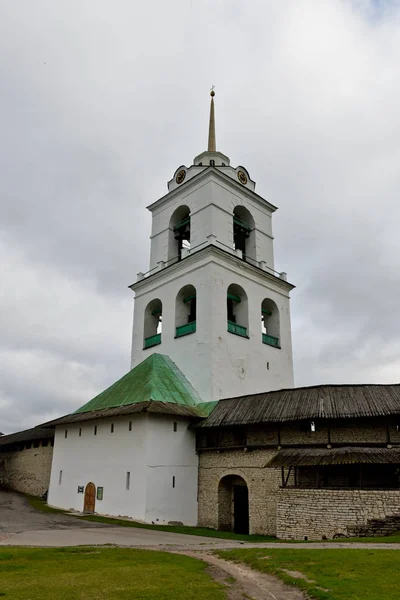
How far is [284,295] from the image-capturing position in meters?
26.7

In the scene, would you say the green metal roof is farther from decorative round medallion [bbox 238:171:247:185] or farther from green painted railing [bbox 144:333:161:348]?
decorative round medallion [bbox 238:171:247:185]

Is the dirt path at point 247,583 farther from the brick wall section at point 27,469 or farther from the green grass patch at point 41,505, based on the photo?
the brick wall section at point 27,469

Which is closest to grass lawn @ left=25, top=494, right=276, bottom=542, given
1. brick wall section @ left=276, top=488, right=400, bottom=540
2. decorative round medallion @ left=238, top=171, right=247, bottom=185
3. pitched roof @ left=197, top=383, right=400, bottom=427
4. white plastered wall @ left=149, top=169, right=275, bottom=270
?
brick wall section @ left=276, top=488, right=400, bottom=540

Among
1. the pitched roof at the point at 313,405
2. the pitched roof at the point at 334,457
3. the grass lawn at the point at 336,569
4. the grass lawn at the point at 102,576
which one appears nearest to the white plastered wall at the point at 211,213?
the pitched roof at the point at 313,405

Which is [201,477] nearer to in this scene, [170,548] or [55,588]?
[170,548]

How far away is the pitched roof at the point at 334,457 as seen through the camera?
46.2ft

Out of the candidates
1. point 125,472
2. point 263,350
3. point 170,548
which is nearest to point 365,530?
point 170,548

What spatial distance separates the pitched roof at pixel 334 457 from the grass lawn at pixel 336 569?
190 inches

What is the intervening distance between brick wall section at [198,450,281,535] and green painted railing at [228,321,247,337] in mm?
6176

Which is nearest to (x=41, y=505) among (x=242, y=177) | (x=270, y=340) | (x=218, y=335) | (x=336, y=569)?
(x=218, y=335)

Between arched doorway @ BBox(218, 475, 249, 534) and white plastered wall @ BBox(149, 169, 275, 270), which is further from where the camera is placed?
white plastered wall @ BBox(149, 169, 275, 270)

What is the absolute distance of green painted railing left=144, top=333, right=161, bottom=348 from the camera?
25.0m

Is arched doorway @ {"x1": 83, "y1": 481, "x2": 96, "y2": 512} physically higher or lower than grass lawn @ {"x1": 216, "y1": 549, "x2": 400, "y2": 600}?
higher

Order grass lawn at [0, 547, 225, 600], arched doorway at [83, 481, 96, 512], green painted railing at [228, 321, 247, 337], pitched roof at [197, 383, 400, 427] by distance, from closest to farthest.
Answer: grass lawn at [0, 547, 225, 600], pitched roof at [197, 383, 400, 427], arched doorway at [83, 481, 96, 512], green painted railing at [228, 321, 247, 337]
